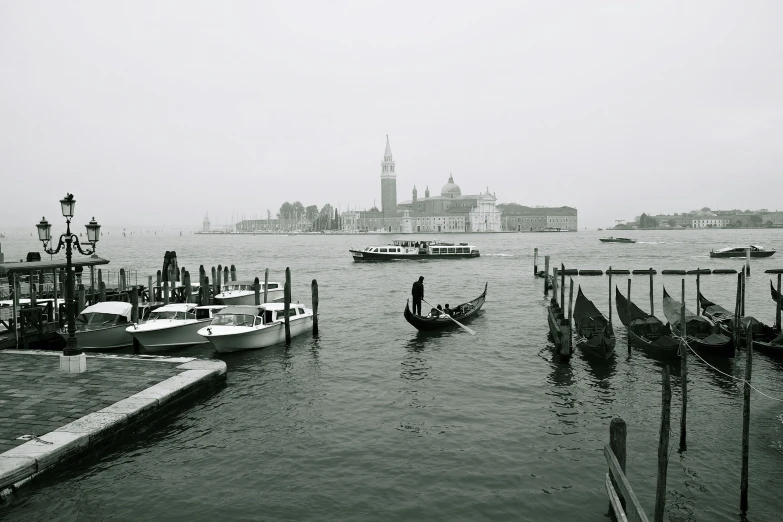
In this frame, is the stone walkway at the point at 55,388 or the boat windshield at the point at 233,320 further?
the boat windshield at the point at 233,320

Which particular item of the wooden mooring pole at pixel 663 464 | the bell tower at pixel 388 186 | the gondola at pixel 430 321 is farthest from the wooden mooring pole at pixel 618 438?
the bell tower at pixel 388 186

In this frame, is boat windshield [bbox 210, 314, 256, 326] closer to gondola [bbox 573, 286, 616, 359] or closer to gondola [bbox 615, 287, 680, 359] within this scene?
gondola [bbox 573, 286, 616, 359]

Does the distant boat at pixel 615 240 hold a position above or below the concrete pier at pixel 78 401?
above

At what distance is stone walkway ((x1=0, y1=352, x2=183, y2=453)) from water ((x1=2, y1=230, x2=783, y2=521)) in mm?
946

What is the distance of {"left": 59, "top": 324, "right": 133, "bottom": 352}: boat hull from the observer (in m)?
15.4

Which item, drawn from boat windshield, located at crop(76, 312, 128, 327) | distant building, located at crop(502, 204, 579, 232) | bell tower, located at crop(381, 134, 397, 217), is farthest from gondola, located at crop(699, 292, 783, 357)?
distant building, located at crop(502, 204, 579, 232)

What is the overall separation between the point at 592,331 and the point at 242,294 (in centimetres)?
1374

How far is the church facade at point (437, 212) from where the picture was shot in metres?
174

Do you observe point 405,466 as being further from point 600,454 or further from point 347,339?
point 347,339

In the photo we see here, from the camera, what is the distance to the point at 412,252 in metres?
62.1

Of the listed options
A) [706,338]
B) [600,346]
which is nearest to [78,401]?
[600,346]

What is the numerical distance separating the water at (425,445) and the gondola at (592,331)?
355 mm

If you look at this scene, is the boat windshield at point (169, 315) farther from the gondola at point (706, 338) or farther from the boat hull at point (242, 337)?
the gondola at point (706, 338)

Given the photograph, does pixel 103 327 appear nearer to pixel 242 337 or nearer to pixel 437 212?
pixel 242 337
